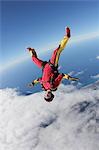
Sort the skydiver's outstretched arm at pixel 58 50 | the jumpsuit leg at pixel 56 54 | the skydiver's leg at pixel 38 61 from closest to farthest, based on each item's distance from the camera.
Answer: the skydiver's outstretched arm at pixel 58 50 → the jumpsuit leg at pixel 56 54 → the skydiver's leg at pixel 38 61

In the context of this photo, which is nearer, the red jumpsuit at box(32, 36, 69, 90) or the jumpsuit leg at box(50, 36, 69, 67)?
the jumpsuit leg at box(50, 36, 69, 67)

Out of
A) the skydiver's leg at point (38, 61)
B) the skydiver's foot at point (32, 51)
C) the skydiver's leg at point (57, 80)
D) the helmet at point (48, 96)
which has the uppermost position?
the skydiver's foot at point (32, 51)

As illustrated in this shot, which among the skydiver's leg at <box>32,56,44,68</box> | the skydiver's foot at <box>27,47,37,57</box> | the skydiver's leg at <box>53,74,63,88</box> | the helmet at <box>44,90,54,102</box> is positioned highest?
the skydiver's foot at <box>27,47,37,57</box>

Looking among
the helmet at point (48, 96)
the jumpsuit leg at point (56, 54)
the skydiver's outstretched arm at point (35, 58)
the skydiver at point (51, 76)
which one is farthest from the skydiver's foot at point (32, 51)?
the helmet at point (48, 96)

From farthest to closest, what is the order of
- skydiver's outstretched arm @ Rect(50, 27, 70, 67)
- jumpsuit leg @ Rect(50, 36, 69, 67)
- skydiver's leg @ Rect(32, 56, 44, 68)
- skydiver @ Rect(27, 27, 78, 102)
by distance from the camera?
skydiver's leg @ Rect(32, 56, 44, 68) → skydiver @ Rect(27, 27, 78, 102) → jumpsuit leg @ Rect(50, 36, 69, 67) → skydiver's outstretched arm @ Rect(50, 27, 70, 67)

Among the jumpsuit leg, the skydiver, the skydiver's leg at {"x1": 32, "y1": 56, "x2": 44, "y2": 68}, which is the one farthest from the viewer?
the skydiver's leg at {"x1": 32, "y1": 56, "x2": 44, "y2": 68}

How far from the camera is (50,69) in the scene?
816cm

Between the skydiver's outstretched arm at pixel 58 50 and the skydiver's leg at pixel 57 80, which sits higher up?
the skydiver's outstretched arm at pixel 58 50

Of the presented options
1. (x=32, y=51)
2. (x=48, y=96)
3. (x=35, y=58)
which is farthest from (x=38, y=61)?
(x=48, y=96)

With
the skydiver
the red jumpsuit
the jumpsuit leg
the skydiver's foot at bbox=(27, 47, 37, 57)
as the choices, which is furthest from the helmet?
the skydiver's foot at bbox=(27, 47, 37, 57)

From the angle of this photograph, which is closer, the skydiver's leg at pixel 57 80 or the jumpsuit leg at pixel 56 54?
the jumpsuit leg at pixel 56 54

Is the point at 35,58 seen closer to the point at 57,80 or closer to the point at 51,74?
the point at 51,74

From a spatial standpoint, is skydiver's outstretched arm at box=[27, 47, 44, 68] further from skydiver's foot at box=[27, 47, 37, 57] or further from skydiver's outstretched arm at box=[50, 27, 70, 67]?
skydiver's outstretched arm at box=[50, 27, 70, 67]

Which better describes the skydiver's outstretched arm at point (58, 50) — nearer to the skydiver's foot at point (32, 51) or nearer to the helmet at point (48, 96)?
the skydiver's foot at point (32, 51)
